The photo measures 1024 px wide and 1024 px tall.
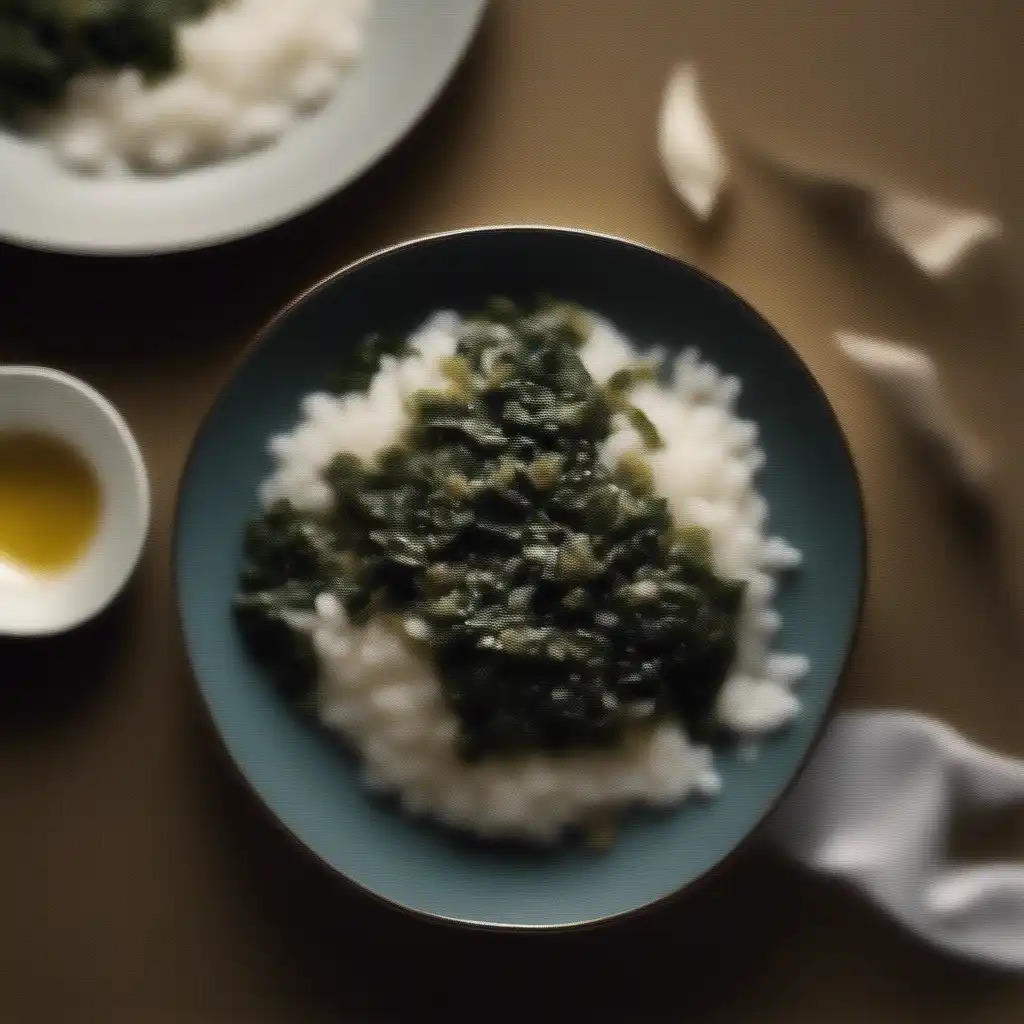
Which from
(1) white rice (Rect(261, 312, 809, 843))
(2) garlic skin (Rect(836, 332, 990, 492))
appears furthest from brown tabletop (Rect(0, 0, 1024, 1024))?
(1) white rice (Rect(261, 312, 809, 843))

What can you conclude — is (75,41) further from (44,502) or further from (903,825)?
(903,825)

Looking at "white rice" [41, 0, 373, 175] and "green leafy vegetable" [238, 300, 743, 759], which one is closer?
"green leafy vegetable" [238, 300, 743, 759]

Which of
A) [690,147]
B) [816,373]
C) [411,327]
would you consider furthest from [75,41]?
[816,373]

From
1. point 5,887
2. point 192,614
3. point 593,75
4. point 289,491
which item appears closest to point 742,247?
point 593,75

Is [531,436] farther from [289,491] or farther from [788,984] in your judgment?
[788,984]

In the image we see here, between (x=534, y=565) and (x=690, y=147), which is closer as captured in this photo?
(x=534, y=565)

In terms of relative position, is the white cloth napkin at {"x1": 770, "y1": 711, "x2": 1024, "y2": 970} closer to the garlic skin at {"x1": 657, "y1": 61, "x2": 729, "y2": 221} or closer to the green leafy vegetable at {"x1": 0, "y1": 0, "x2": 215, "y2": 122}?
the garlic skin at {"x1": 657, "y1": 61, "x2": 729, "y2": 221}
